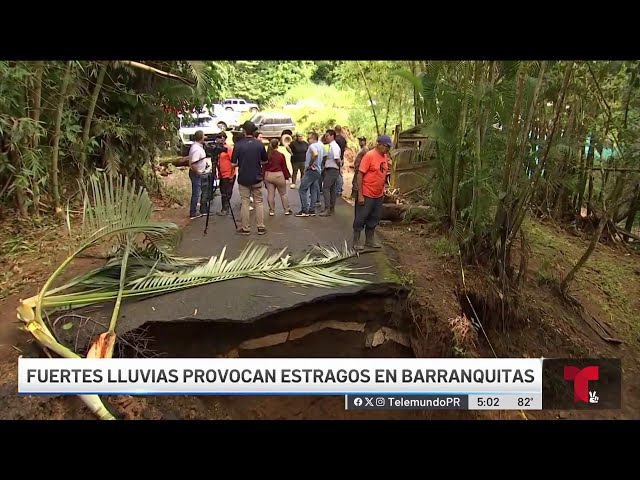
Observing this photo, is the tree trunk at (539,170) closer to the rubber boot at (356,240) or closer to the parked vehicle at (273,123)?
the rubber boot at (356,240)

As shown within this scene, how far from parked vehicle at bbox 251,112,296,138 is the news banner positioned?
1369 centimetres

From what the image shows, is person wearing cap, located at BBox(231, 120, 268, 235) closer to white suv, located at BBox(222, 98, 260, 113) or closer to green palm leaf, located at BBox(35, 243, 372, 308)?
green palm leaf, located at BBox(35, 243, 372, 308)

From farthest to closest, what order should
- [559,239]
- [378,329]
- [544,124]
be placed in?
[559,239], [544,124], [378,329]

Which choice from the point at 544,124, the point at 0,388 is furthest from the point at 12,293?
the point at 544,124

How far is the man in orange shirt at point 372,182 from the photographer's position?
17.8 feet

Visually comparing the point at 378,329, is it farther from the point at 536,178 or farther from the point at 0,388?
the point at 0,388

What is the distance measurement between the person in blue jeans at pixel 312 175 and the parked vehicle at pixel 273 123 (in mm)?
8265

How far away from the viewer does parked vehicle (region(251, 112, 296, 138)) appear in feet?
52.5

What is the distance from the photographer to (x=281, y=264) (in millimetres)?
5023

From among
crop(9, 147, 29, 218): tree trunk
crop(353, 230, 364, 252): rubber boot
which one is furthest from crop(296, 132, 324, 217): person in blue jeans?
crop(9, 147, 29, 218): tree trunk

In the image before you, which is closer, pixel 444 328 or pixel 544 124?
pixel 444 328

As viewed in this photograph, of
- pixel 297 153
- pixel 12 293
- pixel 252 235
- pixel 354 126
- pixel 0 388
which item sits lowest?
pixel 0 388

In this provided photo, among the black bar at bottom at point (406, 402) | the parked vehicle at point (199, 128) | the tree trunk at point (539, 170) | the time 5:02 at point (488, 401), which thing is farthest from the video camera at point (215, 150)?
the parked vehicle at point (199, 128)

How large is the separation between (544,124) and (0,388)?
25.2ft
